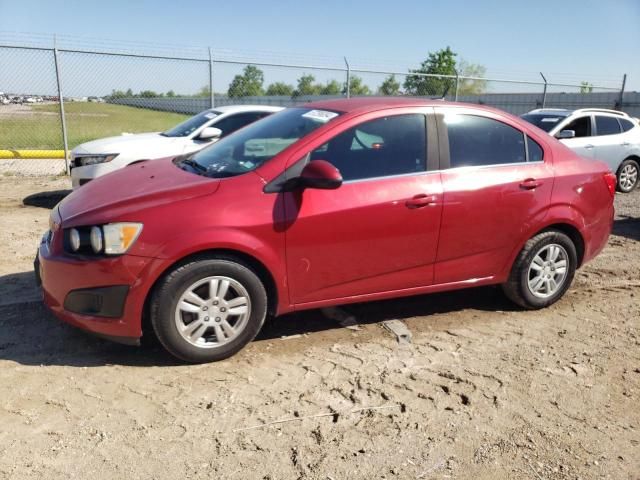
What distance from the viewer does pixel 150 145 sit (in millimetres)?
7879

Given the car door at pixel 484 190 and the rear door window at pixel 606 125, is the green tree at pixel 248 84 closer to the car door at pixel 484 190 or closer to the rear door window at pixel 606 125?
the rear door window at pixel 606 125

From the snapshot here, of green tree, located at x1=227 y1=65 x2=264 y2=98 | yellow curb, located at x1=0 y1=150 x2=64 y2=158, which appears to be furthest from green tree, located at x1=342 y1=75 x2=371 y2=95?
yellow curb, located at x1=0 y1=150 x2=64 y2=158

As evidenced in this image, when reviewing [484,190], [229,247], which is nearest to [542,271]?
[484,190]

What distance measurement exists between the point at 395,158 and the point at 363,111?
0.41 m

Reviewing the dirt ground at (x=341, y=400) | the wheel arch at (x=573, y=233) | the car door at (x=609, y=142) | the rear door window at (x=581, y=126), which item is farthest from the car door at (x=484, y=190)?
the car door at (x=609, y=142)

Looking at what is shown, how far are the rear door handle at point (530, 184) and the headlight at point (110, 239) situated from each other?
2.84 m

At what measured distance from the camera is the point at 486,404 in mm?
3256

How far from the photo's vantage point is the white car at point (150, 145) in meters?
7.64

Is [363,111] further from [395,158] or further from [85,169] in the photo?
[85,169]

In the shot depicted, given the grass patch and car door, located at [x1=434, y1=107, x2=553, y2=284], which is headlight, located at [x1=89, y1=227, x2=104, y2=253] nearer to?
car door, located at [x1=434, y1=107, x2=553, y2=284]

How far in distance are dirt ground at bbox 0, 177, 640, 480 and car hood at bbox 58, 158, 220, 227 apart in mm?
949

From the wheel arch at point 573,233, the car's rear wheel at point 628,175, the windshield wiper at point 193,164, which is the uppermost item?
the windshield wiper at point 193,164

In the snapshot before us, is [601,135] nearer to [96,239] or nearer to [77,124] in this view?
[96,239]

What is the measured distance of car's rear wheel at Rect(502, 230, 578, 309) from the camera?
4.47 meters
